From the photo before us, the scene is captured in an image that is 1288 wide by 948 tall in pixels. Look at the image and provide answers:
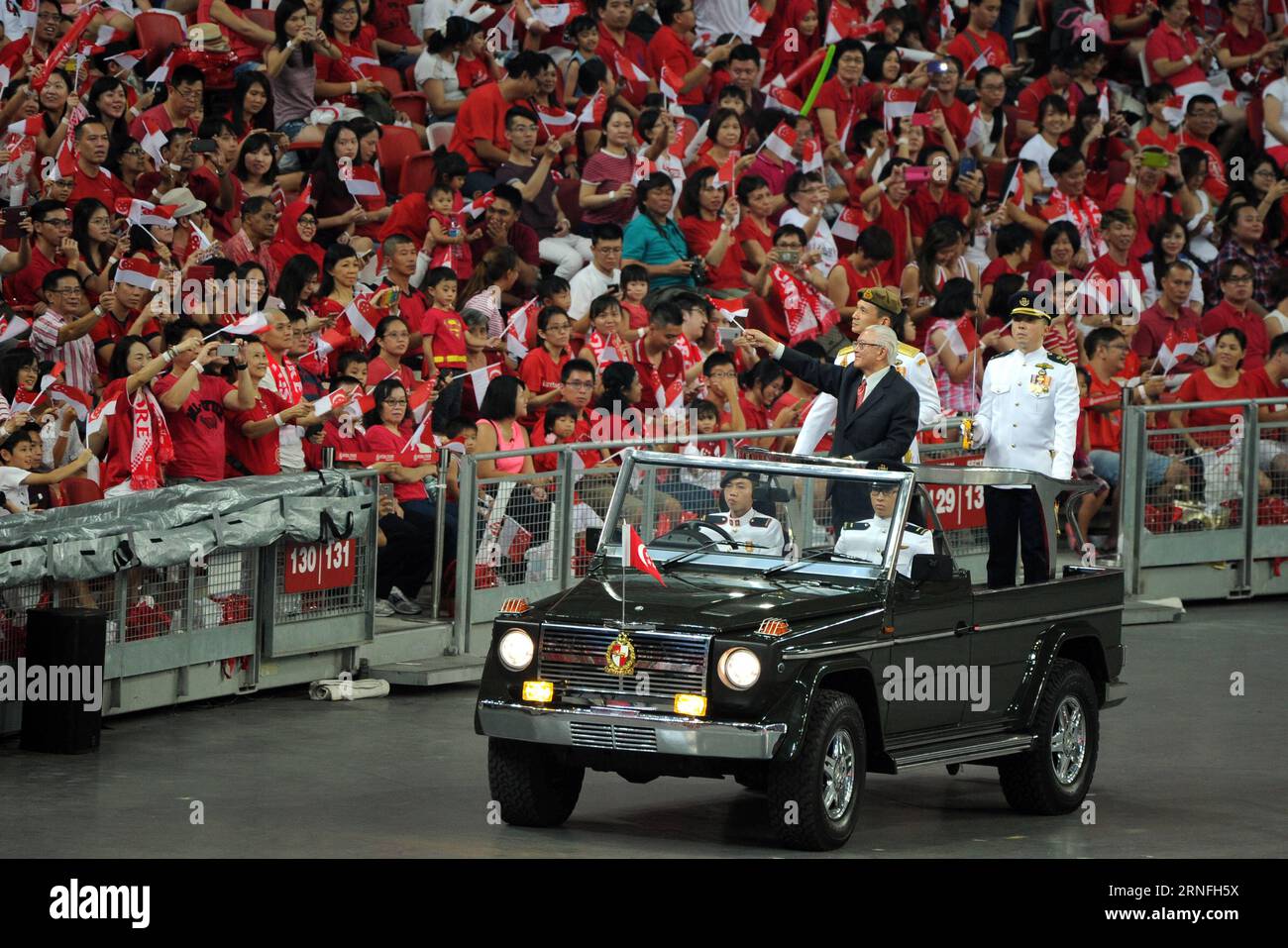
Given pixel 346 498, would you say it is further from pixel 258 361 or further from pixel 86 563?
pixel 86 563

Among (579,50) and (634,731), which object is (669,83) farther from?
(634,731)

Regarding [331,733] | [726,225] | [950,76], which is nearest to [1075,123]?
[950,76]

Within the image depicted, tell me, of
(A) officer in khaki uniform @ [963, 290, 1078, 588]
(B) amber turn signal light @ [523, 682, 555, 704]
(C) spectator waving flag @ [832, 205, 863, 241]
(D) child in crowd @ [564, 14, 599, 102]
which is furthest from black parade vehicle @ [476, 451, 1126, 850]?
(D) child in crowd @ [564, 14, 599, 102]

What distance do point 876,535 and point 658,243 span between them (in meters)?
8.04

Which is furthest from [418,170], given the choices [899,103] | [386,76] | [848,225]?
[899,103]

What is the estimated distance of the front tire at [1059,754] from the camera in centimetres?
1055

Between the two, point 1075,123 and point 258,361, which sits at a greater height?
point 1075,123

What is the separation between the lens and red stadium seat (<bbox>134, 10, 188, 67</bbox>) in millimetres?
16812

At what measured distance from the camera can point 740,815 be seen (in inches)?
409

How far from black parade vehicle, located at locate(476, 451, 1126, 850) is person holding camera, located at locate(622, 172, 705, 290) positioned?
270 inches

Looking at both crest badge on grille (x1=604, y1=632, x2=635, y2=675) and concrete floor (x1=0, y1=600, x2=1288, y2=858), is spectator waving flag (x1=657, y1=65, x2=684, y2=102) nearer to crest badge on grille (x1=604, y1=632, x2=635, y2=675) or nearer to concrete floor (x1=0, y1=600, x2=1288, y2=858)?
concrete floor (x1=0, y1=600, x2=1288, y2=858)

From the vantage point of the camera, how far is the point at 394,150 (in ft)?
58.8

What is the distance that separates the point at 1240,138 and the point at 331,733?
15.4m

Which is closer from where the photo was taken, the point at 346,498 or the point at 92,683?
the point at 92,683
